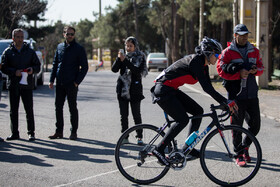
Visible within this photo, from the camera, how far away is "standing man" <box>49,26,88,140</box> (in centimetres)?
799

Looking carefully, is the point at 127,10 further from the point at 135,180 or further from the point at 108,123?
the point at 135,180

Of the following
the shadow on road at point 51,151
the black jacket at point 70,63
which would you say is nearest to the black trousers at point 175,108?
the shadow on road at point 51,151

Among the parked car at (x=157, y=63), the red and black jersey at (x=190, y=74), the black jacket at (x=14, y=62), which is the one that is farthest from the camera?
the parked car at (x=157, y=63)

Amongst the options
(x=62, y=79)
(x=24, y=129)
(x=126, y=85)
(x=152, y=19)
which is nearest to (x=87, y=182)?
→ (x=126, y=85)

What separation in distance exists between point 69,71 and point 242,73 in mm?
3252

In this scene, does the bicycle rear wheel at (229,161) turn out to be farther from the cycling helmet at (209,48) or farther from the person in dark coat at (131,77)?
the person in dark coat at (131,77)

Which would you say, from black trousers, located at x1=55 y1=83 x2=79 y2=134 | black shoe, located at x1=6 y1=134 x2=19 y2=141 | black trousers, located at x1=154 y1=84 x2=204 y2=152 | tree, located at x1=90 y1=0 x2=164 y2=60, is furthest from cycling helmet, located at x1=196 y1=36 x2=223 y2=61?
tree, located at x1=90 y1=0 x2=164 y2=60

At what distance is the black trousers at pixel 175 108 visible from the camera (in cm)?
522

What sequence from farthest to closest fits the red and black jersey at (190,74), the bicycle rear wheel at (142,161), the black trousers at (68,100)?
the black trousers at (68,100), the bicycle rear wheel at (142,161), the red and black jersey at (190,74)

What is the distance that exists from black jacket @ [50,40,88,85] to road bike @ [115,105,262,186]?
2.82 meters

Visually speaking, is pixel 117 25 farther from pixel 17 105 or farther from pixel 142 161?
pixel 142 161

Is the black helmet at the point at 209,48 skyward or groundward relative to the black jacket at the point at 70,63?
skyward

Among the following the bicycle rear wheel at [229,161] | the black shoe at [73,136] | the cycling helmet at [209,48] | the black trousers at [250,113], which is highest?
the cycling helmet at [209,48]

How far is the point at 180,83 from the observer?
17.4 feet
